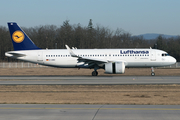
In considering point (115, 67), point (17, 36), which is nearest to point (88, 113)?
point (115, 67)

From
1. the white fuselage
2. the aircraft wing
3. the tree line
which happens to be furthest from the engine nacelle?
the tree line

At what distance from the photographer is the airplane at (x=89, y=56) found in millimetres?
34750

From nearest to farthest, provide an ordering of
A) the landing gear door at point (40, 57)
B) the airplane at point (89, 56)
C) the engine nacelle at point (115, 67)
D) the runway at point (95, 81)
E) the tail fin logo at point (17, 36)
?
the runway at point (95, 81), the engine nacelle at point (115, 67), the airplane at point (89, 56), the landing gear door at point (40, 57), the tail fin logo at point (17, 36)

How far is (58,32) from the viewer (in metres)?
106

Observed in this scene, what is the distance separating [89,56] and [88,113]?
24596 millimetres

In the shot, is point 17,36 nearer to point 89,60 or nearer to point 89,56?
point 89,56

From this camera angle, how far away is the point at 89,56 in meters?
35.8

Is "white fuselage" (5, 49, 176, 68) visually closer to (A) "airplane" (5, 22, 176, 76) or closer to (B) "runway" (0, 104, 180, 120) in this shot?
(A) "airplane" (5, 22, 176, 76)

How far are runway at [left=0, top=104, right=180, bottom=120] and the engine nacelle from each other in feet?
64.6

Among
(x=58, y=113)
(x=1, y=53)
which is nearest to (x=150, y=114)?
(x=58, y=113)

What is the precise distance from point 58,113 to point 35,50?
87.4 ft

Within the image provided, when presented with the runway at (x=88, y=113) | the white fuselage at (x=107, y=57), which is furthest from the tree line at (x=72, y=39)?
the runway at (x=88, y=113)

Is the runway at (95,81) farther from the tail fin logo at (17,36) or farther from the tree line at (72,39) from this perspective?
the tree line at (72,39)

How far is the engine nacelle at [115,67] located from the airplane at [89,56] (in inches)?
22.1
